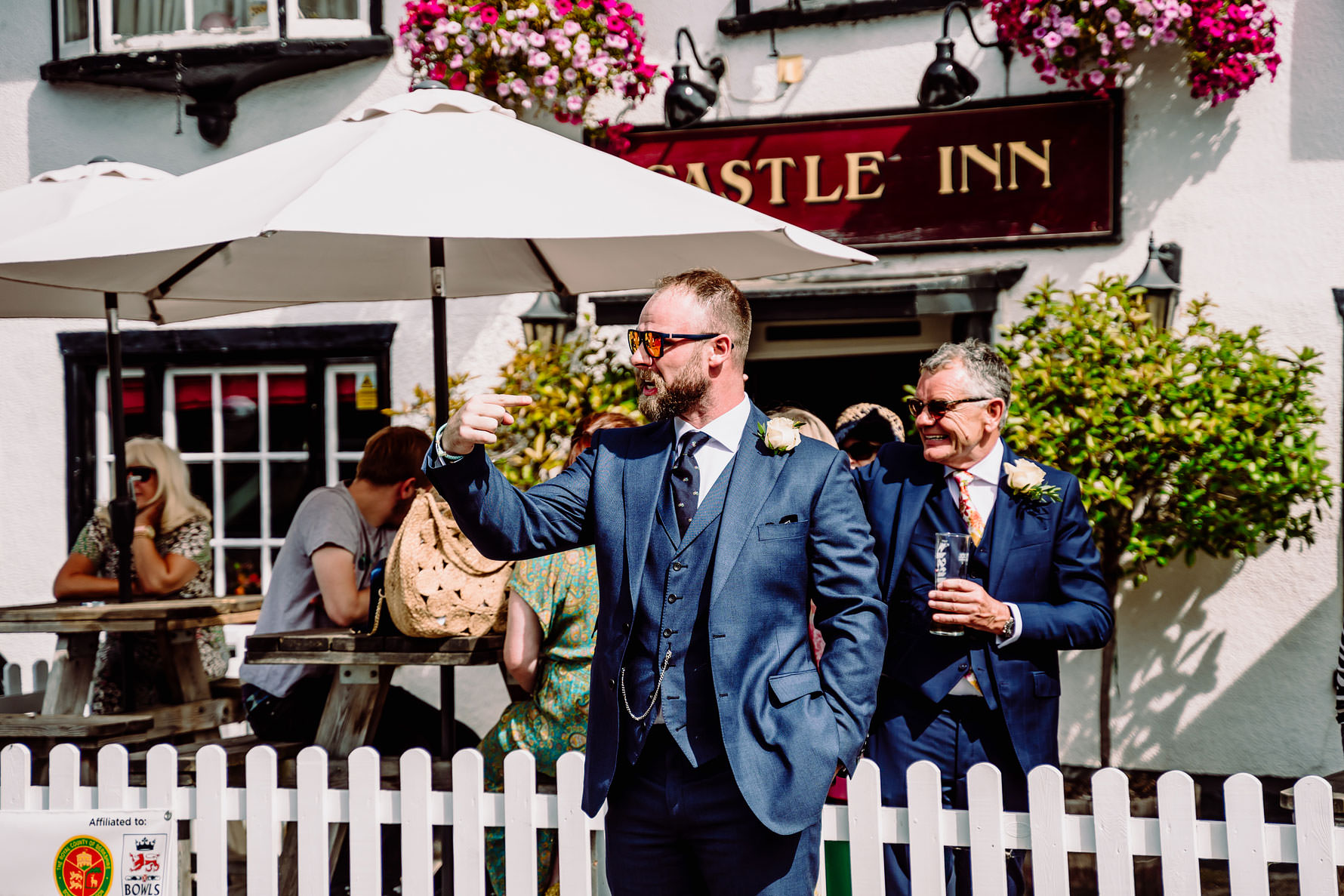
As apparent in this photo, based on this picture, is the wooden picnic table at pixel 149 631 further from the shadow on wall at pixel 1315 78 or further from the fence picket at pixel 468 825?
the shadow on wall at pixel 1315 78

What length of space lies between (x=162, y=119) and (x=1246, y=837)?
21.5ft

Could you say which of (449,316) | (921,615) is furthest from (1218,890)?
(449,316)

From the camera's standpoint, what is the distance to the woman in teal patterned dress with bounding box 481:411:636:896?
356 centimetres

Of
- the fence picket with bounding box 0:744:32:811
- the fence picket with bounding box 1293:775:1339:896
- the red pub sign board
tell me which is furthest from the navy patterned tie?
the red pub sign board

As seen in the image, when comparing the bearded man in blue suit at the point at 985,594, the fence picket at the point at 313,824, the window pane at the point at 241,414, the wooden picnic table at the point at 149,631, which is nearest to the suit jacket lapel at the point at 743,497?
the bearded man in blue suit at the point at 985,594

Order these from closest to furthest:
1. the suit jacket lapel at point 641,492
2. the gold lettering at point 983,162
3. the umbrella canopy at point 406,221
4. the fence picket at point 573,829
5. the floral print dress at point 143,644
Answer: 1. the suit jacket lapel at point 641,492
2. the fence picket at point 573,829
3. the umbrella canopy at point 406,221
4. the floral print dress at point 143,644
5. the gold lettering at point 983,162

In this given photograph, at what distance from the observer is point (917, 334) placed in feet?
21.7

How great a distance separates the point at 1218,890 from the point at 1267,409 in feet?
6.41

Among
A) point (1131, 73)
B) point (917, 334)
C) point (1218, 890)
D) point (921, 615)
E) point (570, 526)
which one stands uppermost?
point (1131, 73)

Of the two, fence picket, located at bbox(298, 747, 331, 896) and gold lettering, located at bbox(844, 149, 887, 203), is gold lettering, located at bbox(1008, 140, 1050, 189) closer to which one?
gold lettering, located at bbox(844, 149, 887, 203)

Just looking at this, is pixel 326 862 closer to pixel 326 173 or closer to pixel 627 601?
pixel 627 601

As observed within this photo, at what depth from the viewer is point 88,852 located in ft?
11.0

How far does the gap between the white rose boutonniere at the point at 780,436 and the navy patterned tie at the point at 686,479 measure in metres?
0.12

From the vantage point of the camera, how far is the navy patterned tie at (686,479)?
256cm
